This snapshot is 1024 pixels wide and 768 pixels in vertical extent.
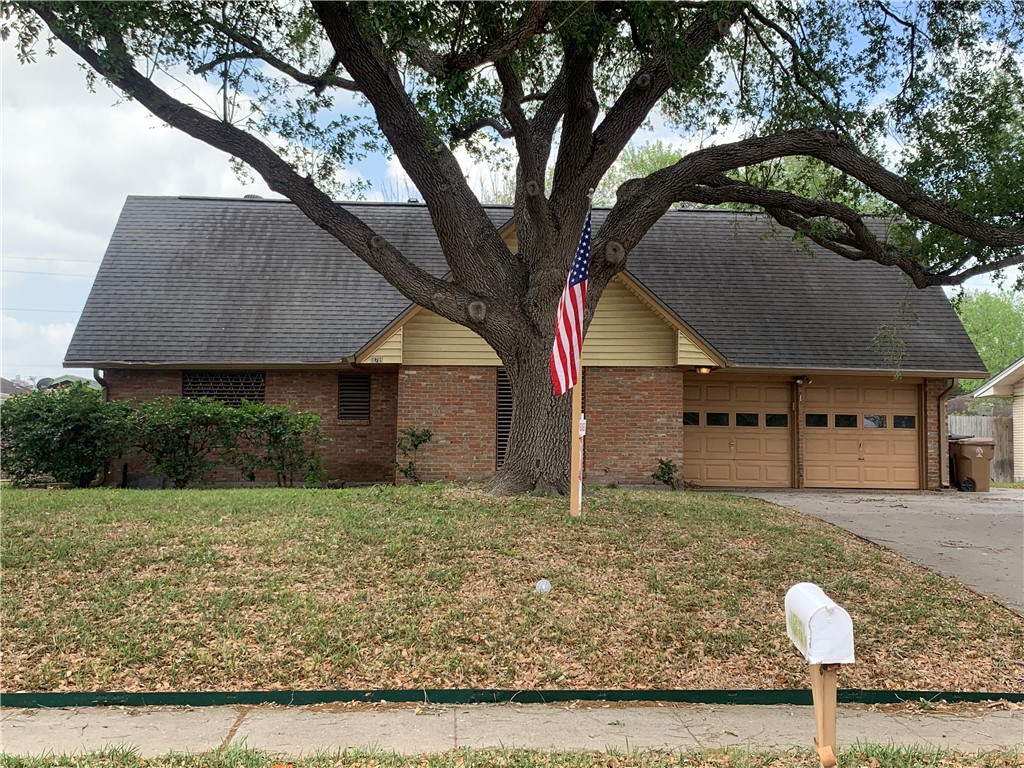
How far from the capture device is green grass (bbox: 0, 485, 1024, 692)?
18.3 feet

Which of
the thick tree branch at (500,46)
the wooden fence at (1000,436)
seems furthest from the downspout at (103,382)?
the wooden fence at (1000,436)

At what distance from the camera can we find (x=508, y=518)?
8.80m

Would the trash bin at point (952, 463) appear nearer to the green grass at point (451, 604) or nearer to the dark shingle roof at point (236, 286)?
the green grass at point (451, 604)

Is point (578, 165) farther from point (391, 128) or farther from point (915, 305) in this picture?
point (915, 305)

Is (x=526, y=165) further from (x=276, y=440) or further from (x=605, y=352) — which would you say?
(x=276, y=440)

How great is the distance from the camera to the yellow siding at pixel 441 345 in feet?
50.3

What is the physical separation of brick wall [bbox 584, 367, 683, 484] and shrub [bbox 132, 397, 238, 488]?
6.89 m

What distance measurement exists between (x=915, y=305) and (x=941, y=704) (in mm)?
14584

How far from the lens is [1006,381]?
2631 centimetres

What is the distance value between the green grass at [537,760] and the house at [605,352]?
35.0ft

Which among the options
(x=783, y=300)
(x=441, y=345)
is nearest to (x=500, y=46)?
(x=441, y=345)

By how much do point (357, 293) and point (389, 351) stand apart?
3.16 metres

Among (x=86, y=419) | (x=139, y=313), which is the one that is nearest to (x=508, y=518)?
(x=86, y=419)

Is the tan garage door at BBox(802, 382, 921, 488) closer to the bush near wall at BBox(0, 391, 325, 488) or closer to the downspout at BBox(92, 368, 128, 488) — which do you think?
the bush near wall at BBox(0, 391, 325, 488)
